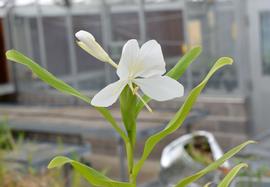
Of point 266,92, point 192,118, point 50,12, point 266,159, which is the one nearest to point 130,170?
point 266,159

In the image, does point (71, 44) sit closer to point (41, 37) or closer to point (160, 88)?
point (41, 37)

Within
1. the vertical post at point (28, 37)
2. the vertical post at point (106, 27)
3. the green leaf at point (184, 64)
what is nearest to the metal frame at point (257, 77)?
the vertical post at point (106, 27)

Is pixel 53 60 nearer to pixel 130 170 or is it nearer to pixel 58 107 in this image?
pixel 58 107

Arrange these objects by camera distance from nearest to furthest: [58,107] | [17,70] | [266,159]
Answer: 1. [266,159]
2. [58,107]
3. [17,70]

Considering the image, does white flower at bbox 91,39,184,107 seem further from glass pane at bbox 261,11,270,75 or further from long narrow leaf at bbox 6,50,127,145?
glass pane at bbox 261,11,270,75

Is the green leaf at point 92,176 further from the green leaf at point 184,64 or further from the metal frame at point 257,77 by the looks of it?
the metal frame at point 257,77

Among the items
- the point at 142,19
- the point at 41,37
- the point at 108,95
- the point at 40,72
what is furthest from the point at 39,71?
the point at 41,37
